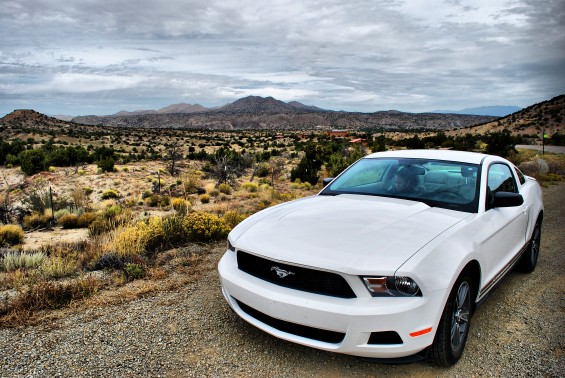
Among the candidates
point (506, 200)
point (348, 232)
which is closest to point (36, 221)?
point (348, 232)

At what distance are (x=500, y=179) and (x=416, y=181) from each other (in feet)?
3.48

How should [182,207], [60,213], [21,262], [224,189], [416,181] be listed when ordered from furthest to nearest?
[224,189] → [60,213] → [182,207] → [21,262] → [416,181]

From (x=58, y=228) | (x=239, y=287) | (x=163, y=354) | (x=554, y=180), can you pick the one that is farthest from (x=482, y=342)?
(x=554, y=180)

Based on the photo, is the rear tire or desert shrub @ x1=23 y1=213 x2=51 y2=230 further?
desert shrub @ x1=23 y1=213 x2=51 y2=230

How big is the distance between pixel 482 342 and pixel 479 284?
0.59 m

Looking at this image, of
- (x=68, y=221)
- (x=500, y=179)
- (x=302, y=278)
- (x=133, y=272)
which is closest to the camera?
(x=302, y=278)

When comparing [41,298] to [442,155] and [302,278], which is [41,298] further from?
[442,155]

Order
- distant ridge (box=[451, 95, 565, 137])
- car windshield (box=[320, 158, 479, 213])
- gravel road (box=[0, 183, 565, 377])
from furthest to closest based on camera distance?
distant ridge (box=[451, 95, 565, 137]) < car windshield (box=[320, 158, 479, 213]) < gravel road (box=[0, 183, 565, 377])

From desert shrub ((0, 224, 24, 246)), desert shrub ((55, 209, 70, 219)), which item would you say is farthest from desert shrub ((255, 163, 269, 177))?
desert shrub ((0, 224, 24, 246))

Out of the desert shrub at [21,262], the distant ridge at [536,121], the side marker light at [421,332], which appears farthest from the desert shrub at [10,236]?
the distant ridge at [536,121]

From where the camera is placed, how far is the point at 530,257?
5309 millimetres

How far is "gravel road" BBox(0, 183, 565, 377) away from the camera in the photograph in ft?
10.6

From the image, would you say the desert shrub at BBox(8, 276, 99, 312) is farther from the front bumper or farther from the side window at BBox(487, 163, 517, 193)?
the side window at BBox(487, 163, 517, 193)

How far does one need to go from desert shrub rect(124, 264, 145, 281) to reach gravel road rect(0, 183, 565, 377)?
0.69 meters
